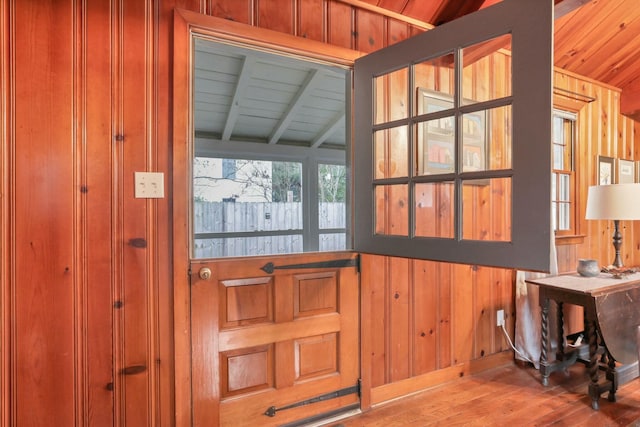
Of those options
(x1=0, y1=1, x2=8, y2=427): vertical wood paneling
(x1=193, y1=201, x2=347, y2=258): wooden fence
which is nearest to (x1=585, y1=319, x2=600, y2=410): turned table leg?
(x1=193, y1=201, x2=347, y2=258): wooden fence

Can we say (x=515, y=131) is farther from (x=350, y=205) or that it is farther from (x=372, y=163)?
(x=350, y=205)

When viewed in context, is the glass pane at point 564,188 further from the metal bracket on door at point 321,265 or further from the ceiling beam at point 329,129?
the ceiling beam at point 329,129

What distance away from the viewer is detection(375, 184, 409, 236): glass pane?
6.09 feet

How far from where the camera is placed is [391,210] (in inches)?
78.5

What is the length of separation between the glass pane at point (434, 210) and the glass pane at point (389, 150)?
0.57ft

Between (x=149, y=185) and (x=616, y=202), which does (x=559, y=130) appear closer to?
(x=616, y=202)

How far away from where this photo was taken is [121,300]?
1587 millimetres

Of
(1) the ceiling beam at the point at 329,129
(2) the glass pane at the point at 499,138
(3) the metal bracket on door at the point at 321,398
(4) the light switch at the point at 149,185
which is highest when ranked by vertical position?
(1) the ceiling beam at the point at 329,129

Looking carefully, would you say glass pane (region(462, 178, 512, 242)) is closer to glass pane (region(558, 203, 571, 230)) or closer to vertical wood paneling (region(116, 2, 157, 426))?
vertical wood paneling (region(116, 2, 157, 426))

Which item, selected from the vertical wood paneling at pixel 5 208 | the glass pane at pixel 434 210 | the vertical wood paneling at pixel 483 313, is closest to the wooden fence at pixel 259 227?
the vertical wood paneling at pixel 483 313

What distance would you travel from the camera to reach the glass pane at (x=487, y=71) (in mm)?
1453

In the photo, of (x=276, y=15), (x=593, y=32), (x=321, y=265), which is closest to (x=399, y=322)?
(x=321, y=265)

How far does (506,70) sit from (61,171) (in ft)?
6.13

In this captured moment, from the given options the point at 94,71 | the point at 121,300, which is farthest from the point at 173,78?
the point at 121,300
